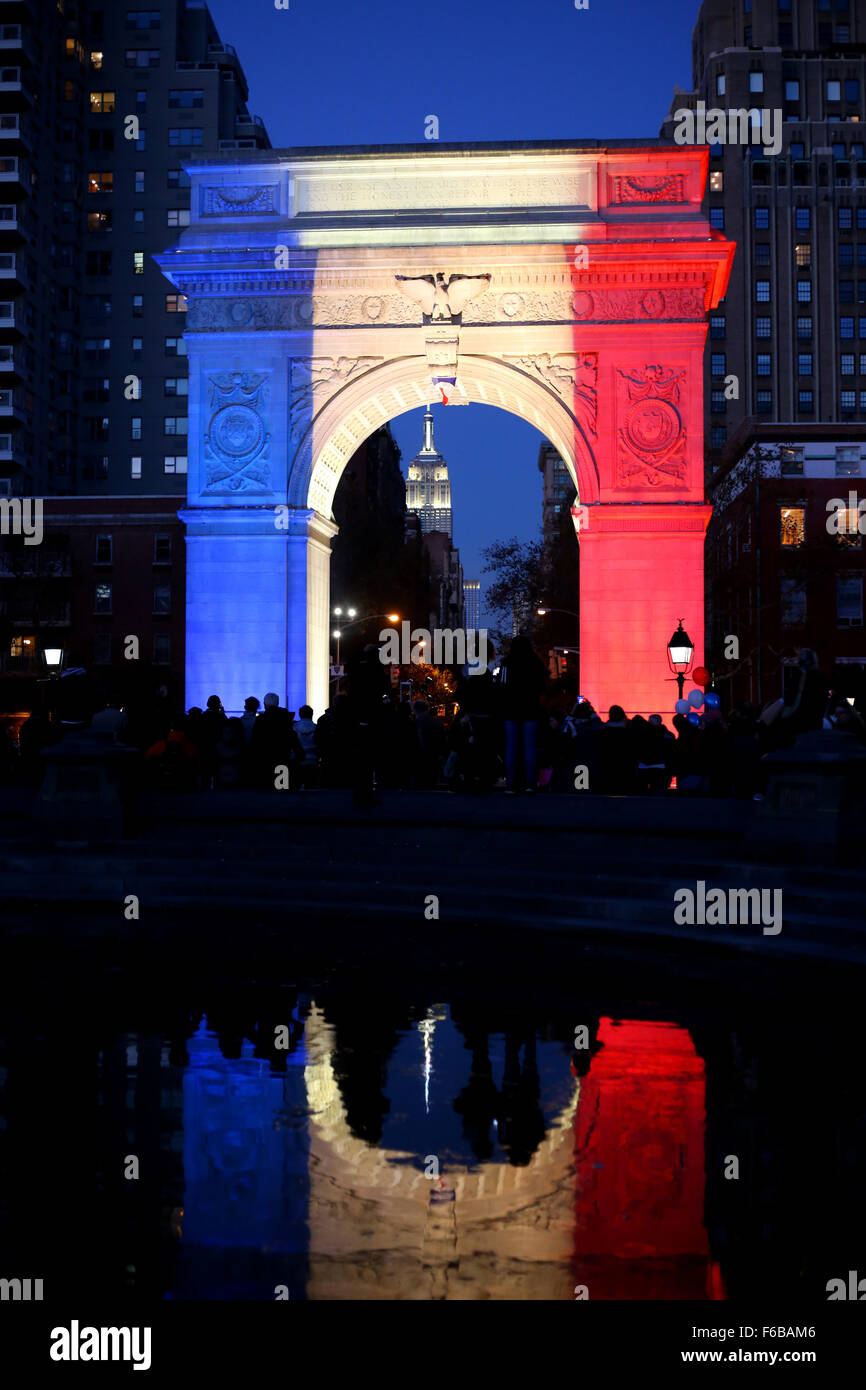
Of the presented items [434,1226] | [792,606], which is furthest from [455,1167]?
[792,606]

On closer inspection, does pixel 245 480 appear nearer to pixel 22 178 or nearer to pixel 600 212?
pixel 600 212

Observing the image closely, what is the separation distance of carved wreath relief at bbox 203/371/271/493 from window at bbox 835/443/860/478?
101 ft

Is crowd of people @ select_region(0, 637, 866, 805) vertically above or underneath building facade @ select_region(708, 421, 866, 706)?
underneath

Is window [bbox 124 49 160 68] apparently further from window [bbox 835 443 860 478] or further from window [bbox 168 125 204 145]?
window [bbox 835 443 860 478]

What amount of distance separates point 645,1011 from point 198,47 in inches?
3104

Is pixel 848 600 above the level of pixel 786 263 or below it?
below

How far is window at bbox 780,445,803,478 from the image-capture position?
5538 centimetres

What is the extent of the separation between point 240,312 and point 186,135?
46.7 meters

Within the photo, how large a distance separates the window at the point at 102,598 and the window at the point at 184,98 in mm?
28642

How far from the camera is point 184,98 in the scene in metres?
73.4
